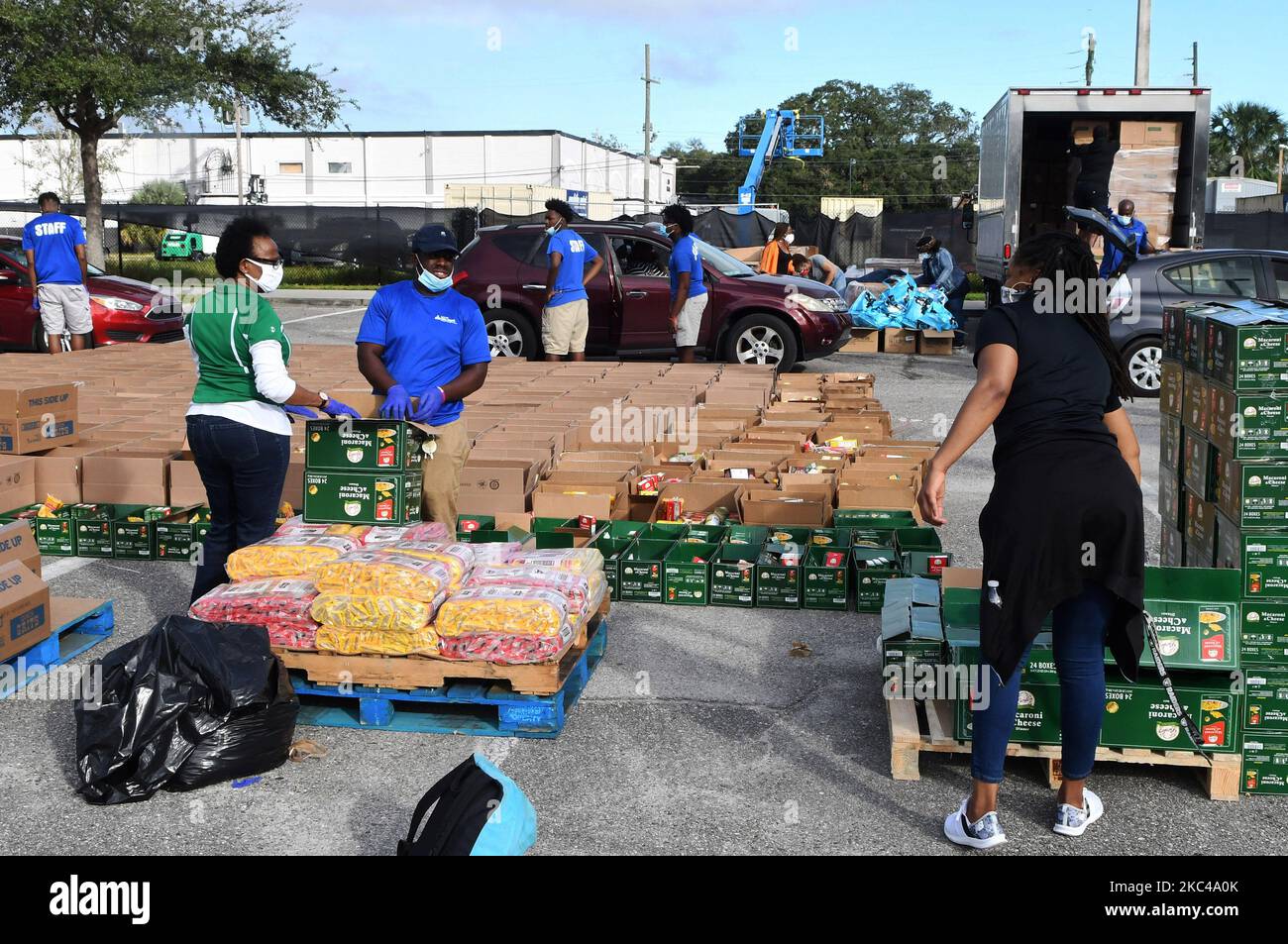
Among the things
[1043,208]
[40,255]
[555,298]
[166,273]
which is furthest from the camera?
[166,273]

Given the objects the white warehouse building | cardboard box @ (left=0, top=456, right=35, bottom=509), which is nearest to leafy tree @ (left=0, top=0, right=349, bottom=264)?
cardboard box @ (left=0, top=456, right=35, bottom=509)

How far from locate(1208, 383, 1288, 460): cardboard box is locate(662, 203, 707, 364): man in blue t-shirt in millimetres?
Result: 8756

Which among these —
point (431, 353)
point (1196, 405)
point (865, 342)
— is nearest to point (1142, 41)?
point (865, 342)

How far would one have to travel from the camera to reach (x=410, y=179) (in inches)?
2408

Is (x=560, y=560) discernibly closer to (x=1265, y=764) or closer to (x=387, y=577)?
(x=387, y=577)

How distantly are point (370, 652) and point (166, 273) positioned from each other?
2780 cm

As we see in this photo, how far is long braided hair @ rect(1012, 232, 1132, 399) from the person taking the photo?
3.88m

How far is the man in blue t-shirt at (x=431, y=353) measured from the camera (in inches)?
231

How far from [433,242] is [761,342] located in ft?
29.1

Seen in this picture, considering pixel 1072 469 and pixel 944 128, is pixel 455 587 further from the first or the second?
pixel 944 128

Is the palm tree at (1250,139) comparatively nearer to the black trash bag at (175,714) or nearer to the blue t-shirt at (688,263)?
the blue t-shirt at (688,263)

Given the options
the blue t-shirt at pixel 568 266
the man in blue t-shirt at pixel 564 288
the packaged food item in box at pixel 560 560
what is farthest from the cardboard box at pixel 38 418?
the blue t-shirt at pixel 568 266

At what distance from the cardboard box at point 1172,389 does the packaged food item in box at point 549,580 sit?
2.71 meters

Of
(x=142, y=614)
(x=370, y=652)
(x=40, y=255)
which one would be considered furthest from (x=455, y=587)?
(x=40, y=255)
